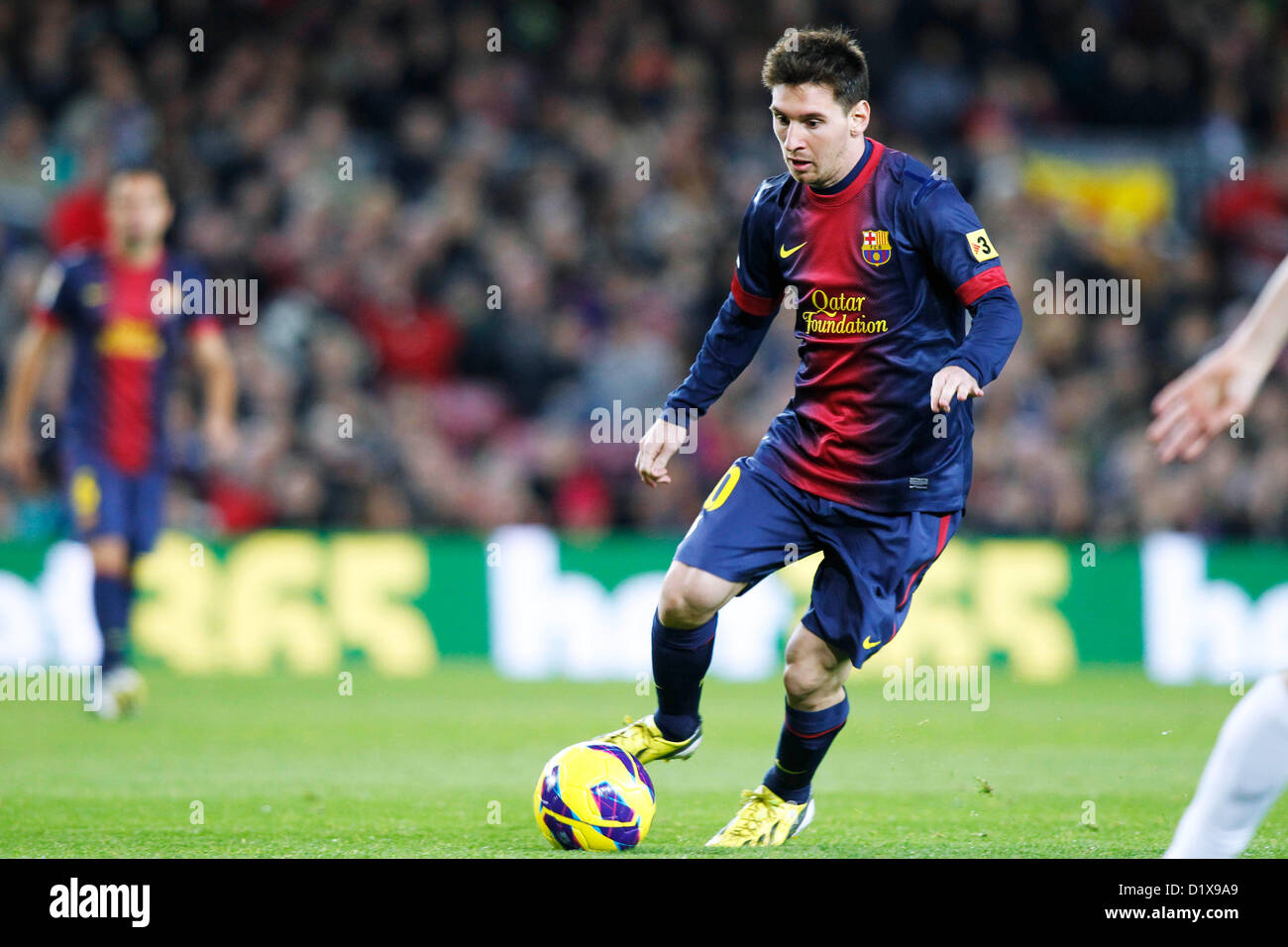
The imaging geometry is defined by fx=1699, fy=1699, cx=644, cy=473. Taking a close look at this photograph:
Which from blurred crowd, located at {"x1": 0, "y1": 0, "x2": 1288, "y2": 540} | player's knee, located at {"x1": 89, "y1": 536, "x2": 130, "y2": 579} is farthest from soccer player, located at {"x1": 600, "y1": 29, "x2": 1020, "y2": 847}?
blurred crowd, located at {"x1": 0, "y1": 0, "x2": 1288, "y2": 540}

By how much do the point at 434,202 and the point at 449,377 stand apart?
5.11 feet

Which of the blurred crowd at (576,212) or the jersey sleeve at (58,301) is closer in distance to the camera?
the jersey sleeve at (58,301)

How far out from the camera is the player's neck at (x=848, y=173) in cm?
520

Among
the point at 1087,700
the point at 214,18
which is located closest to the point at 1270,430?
the point at 1087,700

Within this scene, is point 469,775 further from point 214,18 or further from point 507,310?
point 214,18

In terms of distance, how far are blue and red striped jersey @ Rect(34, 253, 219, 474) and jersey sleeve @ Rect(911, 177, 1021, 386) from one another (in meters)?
5.27

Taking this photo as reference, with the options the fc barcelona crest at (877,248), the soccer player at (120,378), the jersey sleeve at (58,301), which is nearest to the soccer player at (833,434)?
the fc barcelona crest at (877,248)

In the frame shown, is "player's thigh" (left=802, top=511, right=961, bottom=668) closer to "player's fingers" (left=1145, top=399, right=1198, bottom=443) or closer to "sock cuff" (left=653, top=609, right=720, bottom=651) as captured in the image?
"sock cuff" (left=653, top=609, right=720, bottom=651)

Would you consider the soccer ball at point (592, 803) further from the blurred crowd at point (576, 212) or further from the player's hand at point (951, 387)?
the blurred crowd at point (576, 212)

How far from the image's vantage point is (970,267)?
4.99 meters

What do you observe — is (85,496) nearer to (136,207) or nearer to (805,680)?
(136,207)

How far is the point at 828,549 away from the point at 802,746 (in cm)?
62

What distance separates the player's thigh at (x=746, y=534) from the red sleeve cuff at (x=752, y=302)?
535 millimetres

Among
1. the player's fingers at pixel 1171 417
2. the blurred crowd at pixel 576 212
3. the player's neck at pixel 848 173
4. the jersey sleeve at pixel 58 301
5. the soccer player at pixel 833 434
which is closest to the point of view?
the player's fingers at pixel 1171 417
